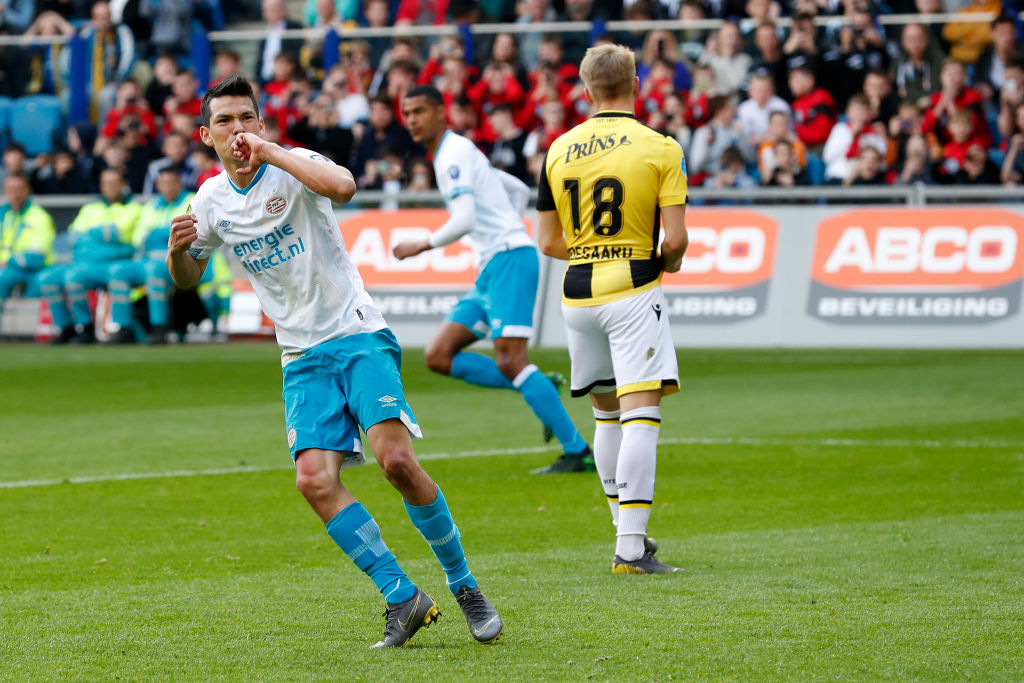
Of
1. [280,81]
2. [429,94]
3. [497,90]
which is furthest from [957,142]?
[429,94]

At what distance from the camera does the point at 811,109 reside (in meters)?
19.1

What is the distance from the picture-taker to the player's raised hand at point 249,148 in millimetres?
5066

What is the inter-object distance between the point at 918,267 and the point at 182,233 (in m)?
12.6

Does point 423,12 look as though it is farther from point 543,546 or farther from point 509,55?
point 543,546

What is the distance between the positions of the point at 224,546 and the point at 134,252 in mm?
13221

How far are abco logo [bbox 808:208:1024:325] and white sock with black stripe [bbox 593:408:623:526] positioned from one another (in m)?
10.3

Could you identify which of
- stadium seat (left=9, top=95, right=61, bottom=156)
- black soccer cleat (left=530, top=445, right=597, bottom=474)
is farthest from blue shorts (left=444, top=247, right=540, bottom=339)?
stadium seat (left=9, top=95, right=61, bottom=156)

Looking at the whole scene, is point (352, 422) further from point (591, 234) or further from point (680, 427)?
point (680, 427)

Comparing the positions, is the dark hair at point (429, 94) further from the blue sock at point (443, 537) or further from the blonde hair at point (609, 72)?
the blue sock at point (443, 537)

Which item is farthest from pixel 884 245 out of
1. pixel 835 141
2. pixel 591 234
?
pixel 591 234

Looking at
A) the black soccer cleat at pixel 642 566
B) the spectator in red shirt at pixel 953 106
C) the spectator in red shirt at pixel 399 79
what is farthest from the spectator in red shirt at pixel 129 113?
the black soccer cleat at pixel 642 566

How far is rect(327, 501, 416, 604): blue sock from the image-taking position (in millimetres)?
5262

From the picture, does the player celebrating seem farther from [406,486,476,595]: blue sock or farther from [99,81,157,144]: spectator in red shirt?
[99,81,157,144]: spectator in red shirt

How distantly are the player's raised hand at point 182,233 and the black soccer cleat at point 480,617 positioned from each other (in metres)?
1.53
